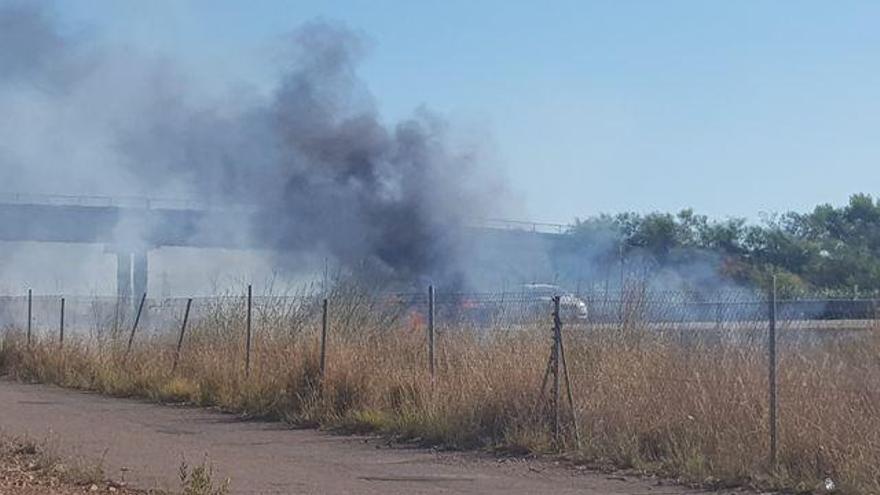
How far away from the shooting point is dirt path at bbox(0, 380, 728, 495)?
11.6m

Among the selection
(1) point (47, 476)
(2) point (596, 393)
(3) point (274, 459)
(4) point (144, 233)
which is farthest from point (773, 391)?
(4) point (144, 233)

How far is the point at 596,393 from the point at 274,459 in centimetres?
339

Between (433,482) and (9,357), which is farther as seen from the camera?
(9,357)

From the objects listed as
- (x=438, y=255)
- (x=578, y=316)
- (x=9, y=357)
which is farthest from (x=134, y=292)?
(x=578, y=316)

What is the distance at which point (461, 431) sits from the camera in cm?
1409

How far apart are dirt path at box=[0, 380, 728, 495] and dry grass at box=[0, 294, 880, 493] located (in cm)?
55

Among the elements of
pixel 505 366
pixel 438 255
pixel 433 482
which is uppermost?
pixel 438 255

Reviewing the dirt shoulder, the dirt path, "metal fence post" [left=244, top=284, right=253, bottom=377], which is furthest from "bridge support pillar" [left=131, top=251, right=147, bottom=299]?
the dirt shoulder

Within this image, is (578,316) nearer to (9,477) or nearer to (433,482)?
(433,482)

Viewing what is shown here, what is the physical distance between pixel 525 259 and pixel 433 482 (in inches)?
1000

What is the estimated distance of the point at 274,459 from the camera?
13492mm

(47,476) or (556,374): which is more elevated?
(556,374)

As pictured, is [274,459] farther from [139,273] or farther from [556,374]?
[139,273]

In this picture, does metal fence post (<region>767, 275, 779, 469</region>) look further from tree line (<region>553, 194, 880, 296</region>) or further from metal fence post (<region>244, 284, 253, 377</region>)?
tree line (<region>553, 194, 880, 296</region>)
